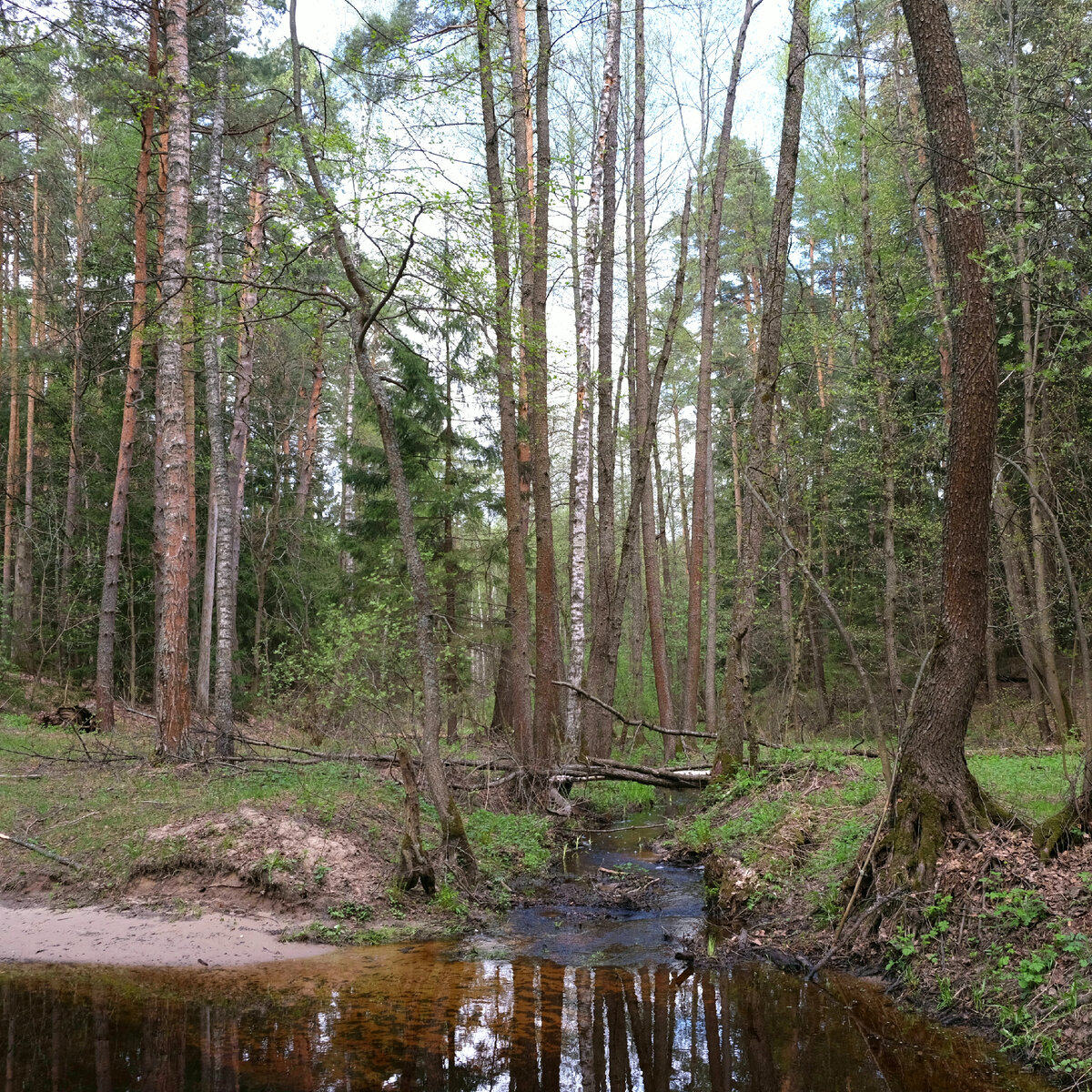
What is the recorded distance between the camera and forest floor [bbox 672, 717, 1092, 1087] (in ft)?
15.0

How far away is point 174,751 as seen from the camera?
33.9 ft

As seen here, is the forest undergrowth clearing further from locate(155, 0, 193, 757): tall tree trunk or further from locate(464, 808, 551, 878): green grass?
locate(155, 0, 193, 757): tall tree trunk

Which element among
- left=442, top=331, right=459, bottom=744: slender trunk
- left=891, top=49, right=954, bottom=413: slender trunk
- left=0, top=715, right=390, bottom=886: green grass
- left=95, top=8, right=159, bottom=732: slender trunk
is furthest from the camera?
left=442, top=331, right=459, bottom=744: slender trunk

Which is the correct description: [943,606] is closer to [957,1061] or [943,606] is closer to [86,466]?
[957,1061]

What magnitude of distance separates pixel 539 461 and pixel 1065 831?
8.53 m

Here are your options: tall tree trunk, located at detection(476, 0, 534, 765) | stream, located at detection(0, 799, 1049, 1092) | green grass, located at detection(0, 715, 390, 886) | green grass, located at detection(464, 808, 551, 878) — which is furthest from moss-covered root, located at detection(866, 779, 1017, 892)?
tall tree trunk, located at detection(476, 0, 534, 765)

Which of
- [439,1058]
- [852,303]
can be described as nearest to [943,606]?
[439,1058]

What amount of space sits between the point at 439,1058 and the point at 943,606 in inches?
187

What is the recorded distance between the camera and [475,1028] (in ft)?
16.0

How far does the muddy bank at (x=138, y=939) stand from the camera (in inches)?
230

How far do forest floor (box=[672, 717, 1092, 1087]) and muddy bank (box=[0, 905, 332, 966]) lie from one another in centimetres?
356

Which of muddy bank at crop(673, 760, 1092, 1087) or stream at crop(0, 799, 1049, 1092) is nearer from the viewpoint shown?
stream at crop(0, 799, 1049, 1092)

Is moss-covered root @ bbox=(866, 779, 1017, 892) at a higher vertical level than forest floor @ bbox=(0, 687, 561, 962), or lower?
higher

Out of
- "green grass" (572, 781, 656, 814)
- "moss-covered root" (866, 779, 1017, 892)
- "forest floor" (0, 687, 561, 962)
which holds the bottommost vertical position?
"green grass" (572, 781, 656, 814)
